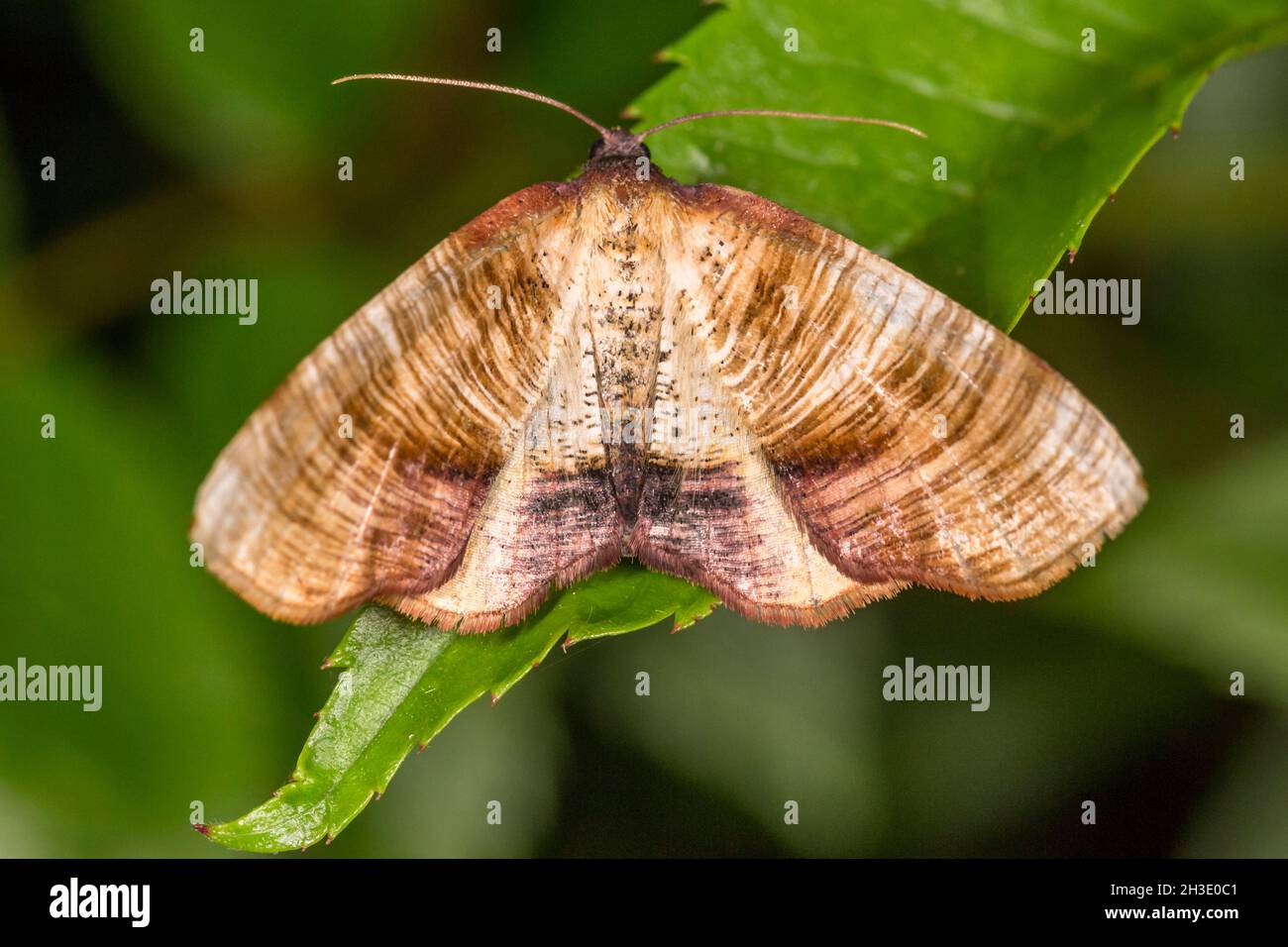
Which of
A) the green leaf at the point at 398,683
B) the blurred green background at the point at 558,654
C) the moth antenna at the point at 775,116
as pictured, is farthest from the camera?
the blurred green background at the point at 558,654

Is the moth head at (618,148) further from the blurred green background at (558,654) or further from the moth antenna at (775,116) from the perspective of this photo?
the blurred green background at (558,654)

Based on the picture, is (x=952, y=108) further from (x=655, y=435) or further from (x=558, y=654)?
(x=558, y=654)

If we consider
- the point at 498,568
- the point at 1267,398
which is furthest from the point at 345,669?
the point at 1267,398

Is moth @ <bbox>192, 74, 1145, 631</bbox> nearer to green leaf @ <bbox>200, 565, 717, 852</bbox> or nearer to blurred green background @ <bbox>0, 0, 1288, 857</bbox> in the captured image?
green leaf @ <bbox>200, 565, 717, 852</bbox>

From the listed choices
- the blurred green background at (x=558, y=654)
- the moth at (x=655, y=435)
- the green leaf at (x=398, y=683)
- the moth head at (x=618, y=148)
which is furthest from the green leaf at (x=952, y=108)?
the green leaf at (x=398, y=683)

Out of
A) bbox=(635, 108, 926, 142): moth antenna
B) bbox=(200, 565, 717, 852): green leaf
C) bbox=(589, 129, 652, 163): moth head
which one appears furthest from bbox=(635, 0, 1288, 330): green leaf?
bbox=(200, 565, 717, 852): green leaf
